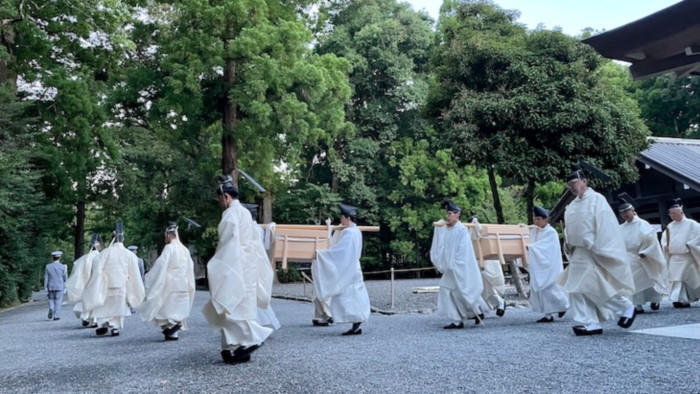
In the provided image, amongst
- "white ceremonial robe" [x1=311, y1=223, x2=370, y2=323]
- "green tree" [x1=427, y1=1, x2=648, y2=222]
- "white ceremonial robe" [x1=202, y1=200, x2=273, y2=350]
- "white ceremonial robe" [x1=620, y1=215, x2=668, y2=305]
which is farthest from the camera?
"green tree" [x1=427, y1=1, x2=648, y2=222]

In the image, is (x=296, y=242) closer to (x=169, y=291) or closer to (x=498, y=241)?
(x=169, y=291)

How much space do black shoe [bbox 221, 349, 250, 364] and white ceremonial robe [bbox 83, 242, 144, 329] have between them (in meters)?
5.02

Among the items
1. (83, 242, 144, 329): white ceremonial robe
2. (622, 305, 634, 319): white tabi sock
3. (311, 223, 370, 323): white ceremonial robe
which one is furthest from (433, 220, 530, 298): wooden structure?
(83, 242, 144, 329): white ceremonial robe

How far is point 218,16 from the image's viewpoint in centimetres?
1720

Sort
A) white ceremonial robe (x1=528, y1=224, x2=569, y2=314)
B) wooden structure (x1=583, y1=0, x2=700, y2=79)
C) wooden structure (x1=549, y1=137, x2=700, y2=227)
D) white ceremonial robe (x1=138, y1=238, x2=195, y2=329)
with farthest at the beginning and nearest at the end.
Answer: wooden structure (x1=549, y1=137, x2=700, y2=227) < white ceremonial robe (x1=528, y1=224, x2=569, y2=314) < white ceremonial robe (x1=138, y1=238, x2=195, y2=329) < wooden structure (x1=583, y1=0, x2=700, y2=79)

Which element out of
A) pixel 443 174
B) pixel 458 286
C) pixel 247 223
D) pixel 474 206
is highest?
pixel 443 174

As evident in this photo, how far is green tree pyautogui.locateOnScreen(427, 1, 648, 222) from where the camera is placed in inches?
640

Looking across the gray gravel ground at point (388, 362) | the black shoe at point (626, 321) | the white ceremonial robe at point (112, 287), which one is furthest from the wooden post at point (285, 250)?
the black shoe at point (626, 321)

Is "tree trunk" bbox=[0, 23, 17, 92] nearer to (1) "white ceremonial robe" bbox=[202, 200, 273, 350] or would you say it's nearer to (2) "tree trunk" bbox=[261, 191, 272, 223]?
(2) "tree trunk" bbox=[261, 191, 272, 223]

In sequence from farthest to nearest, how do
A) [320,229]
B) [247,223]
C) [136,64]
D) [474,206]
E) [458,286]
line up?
[474,206] → [136,64] → [320,229] → [458,286] → [247,223]

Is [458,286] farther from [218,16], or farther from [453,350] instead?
[218,16]

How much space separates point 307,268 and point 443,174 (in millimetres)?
8573

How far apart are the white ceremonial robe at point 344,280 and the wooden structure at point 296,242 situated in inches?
51.0

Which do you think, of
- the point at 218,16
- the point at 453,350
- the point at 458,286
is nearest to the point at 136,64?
the point at 218,16
